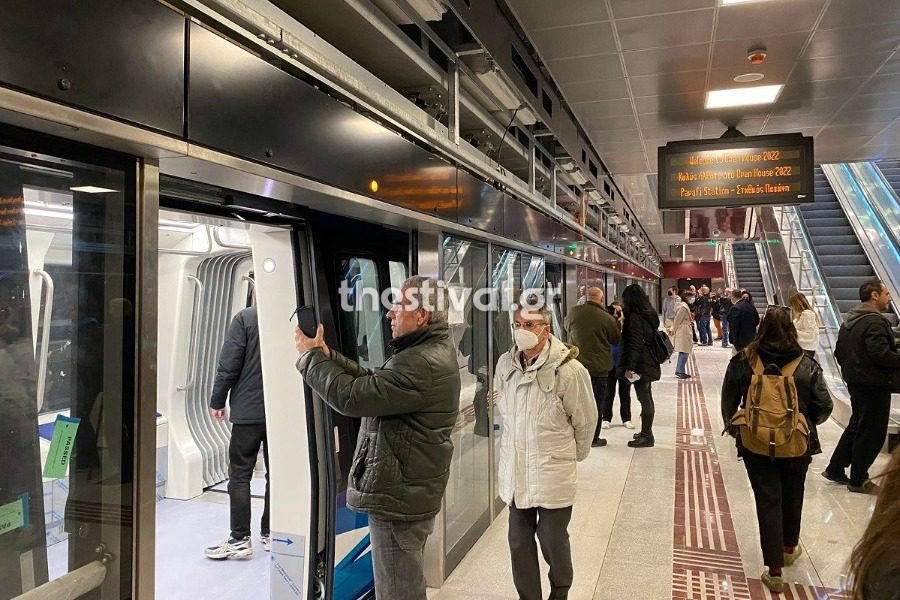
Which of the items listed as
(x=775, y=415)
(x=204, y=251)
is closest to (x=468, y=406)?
(x=775, y=415)

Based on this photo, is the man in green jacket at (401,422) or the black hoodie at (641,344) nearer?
the man in green jacket at (401,422)

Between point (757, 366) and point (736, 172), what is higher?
point (736, 172)

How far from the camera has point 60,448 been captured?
1329 millimetres

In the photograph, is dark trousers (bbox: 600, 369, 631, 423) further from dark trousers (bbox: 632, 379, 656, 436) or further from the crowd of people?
the crowd of people

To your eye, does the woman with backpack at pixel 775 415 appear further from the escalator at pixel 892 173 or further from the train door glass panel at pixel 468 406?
the escalator at pixel 892 173

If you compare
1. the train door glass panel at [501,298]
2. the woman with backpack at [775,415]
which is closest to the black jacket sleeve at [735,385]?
the woman with backpack at [775,415]

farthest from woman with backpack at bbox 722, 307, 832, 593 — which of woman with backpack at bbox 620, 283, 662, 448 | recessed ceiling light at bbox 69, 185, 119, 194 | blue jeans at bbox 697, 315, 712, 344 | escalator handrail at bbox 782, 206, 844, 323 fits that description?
blue jeans at bbox 697, 315, 712, 344

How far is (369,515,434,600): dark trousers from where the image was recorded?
7.68ft

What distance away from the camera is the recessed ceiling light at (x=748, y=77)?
419 cm

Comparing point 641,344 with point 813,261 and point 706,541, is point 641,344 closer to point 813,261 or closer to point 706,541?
point 706,541

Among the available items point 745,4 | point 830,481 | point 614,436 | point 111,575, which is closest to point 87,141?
point 111,575

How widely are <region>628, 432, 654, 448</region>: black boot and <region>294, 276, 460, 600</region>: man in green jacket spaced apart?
4.08 m

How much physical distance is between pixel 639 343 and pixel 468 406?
2692mm

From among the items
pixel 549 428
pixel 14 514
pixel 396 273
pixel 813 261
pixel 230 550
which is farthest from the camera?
pixel 813 261
